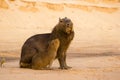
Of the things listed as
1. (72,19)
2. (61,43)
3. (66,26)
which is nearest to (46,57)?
(61,43)

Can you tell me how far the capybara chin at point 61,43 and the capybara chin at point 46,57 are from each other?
13 cm

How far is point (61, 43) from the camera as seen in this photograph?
13.0m

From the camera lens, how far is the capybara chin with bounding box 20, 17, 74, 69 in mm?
13000

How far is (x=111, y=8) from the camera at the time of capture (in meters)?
43.4

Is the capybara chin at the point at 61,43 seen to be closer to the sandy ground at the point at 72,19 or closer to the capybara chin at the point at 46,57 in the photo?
→ the capybara chin at the point at 46,57

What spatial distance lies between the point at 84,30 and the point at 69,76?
75.1 ft

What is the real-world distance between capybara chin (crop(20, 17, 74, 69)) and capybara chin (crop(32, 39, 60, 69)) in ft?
0.41

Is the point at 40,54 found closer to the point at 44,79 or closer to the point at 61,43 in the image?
the point at 61,43

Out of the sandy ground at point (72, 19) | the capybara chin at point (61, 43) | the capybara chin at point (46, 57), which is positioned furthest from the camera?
the sandy ground at point (72, 19)

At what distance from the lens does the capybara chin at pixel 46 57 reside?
42.2 ft

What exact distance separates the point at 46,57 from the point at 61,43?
487 mm

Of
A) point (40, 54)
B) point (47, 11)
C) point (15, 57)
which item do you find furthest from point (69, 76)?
point (47, 11)

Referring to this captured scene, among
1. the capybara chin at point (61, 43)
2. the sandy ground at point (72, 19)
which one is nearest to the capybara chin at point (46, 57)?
the capybara chin at point (61, 43)

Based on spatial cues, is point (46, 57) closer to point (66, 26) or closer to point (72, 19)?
point (66, 26)
